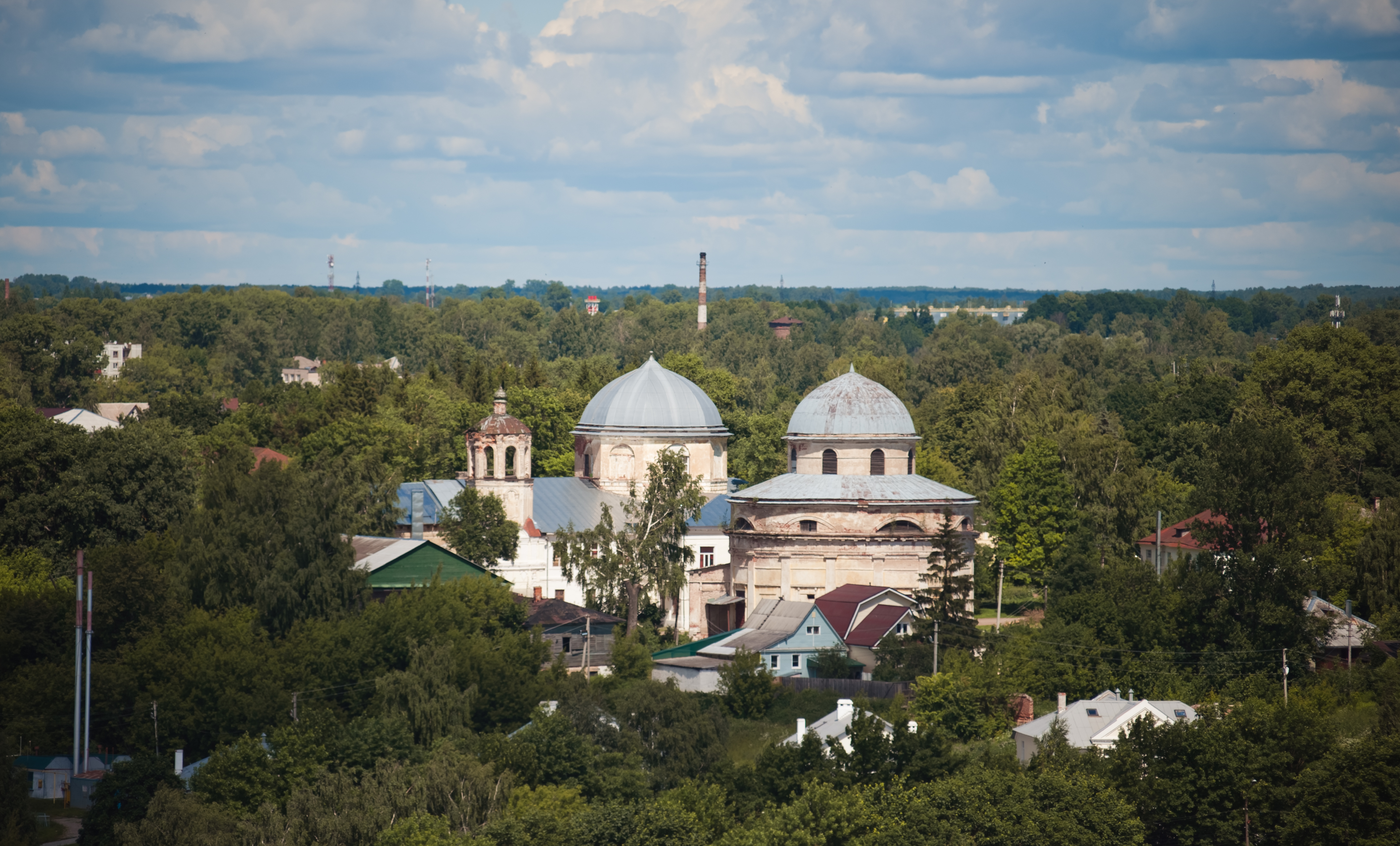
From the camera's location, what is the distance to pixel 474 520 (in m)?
61.3

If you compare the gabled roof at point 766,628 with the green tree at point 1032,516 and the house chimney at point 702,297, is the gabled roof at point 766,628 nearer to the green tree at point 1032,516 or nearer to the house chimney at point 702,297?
the green tree at point 1032,516

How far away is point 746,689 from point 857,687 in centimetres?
332

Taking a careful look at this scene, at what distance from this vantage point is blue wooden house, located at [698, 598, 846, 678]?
53.8 meters

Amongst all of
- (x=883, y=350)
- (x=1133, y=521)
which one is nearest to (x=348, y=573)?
(x=1133, y=521)

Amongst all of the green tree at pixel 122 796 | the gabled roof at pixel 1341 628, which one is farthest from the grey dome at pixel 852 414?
the green tree at pixel 122 796

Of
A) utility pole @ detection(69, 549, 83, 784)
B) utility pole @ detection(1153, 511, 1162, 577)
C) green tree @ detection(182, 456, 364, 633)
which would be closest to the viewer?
utility pole @ detection(69, 549, 83, 784)

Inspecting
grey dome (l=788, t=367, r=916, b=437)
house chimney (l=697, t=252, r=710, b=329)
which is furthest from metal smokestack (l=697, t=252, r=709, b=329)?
grey dome (l=788, t=367, r=916, b=437)

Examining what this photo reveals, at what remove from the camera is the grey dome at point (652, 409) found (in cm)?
6850

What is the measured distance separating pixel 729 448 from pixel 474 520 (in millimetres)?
23195

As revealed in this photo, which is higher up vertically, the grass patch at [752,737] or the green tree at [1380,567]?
the green tree at [1380,567]

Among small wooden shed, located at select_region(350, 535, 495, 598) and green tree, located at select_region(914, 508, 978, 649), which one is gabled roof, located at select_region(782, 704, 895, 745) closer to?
green tree, located at select_region(914, 508, 978, 649)

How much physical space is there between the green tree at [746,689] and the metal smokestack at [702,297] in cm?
10105

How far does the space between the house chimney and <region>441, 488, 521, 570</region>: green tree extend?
89658mm

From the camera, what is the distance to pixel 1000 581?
2532 inches
